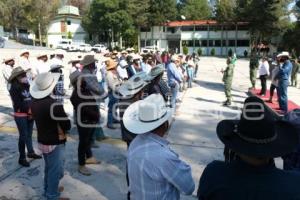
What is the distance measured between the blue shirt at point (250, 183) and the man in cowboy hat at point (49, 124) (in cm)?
279

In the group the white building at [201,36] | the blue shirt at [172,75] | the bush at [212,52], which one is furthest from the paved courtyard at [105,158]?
the white building at [201,36]

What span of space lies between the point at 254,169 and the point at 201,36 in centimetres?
6125

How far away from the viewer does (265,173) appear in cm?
195

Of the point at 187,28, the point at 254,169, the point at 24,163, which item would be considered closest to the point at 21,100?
the point at 24,163

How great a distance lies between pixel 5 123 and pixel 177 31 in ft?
187

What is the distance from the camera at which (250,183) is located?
6.34 feet

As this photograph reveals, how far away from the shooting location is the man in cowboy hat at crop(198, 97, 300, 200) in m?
1.92

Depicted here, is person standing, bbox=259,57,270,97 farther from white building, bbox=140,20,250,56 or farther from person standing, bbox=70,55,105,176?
white building, bbox=140,20,250,56

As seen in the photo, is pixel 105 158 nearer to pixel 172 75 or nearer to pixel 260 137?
pixel 172 75

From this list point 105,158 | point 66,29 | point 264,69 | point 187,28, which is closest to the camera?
point 105,158

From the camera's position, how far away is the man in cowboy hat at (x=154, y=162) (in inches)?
107

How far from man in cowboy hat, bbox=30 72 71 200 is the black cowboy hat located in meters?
2.78

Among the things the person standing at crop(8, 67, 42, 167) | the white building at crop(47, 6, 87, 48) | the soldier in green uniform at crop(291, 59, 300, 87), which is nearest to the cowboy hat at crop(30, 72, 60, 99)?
the person standing at crop(8, 67, 42, 167)

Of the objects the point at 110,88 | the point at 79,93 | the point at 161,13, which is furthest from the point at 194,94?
the point at 161,13
